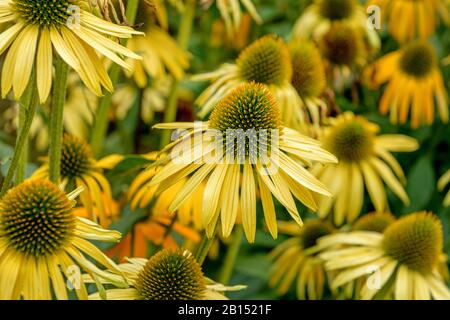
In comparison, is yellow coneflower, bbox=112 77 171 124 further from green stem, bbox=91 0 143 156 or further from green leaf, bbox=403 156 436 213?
green leaf, bbox=403 156 436 213

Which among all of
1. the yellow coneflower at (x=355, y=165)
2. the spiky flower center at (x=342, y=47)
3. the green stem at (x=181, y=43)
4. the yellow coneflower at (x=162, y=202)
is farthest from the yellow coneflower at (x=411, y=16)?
the yellow coneflower at (x=162, y=202)

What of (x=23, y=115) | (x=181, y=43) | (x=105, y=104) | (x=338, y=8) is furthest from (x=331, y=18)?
(x=23, y=115)

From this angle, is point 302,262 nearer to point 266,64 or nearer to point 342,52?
point 266,64

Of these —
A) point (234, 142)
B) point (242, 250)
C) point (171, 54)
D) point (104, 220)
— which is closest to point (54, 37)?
point (234, 142)

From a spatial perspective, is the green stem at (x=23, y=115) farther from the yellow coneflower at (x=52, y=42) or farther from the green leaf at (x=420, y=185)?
the green leaf at (x=420, y=185)

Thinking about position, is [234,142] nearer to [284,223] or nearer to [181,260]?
[181,260]

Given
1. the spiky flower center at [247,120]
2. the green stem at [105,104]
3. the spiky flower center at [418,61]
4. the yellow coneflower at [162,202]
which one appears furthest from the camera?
the spiky flower center at [418,61]

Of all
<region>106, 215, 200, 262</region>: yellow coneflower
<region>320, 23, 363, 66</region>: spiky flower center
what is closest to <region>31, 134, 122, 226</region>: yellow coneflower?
<region>106, 215, 200, 262</region>: yellow coneflower
